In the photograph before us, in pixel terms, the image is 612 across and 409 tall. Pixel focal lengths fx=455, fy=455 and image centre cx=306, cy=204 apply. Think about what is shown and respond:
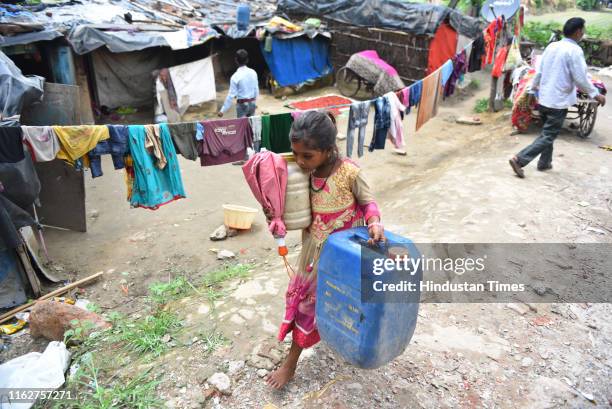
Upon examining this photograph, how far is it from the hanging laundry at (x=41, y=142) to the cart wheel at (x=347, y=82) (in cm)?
970

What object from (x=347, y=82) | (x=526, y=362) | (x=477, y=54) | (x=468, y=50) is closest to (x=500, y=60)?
(x=477, y=54)

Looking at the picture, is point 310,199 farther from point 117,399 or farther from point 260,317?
point 117,399

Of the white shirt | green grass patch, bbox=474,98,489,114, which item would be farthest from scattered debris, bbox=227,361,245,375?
green grass patch, bbox=474,98,489,114

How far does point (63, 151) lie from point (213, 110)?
24.6ft

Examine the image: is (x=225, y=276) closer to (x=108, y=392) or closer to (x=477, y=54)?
(x=108, y=392)

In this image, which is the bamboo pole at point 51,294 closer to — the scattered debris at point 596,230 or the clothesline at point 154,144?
the clothesline at point 154,144

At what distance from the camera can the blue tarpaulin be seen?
42.4 ft

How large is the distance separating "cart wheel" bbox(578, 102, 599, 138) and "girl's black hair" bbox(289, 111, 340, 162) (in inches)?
255

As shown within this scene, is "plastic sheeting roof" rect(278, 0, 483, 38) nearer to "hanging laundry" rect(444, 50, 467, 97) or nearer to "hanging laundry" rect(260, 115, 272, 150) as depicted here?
"hanging laundry" rect(444, 50, 467, 97)

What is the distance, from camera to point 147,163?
471 centimetres

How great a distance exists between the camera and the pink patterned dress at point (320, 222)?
2305mm

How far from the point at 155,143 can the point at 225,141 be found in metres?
0.78

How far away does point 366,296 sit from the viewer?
197 centimetres

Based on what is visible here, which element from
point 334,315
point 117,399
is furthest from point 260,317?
point 334,315
